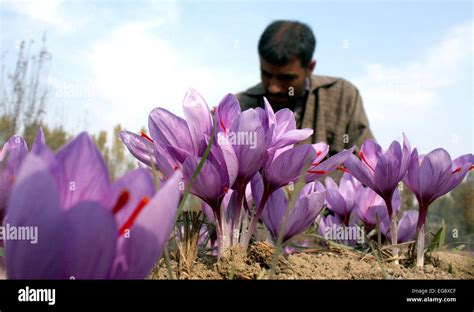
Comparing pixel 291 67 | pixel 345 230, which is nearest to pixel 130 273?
pixel 345 230

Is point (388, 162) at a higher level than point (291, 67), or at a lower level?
lower

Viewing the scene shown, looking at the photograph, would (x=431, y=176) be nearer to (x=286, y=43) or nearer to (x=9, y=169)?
(x=9, y=169)

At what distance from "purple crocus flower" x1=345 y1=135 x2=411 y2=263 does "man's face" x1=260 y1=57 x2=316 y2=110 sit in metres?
2.47

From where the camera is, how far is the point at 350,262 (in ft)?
1.51

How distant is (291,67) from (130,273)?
3129 mm

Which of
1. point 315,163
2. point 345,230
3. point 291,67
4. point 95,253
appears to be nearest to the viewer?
point 95,253

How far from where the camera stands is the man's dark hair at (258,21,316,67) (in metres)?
3.27

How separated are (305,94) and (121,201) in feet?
10.6

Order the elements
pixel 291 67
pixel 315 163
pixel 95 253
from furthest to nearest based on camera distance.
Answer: pixel 291 67, pixel 315 163, pixel 95 253

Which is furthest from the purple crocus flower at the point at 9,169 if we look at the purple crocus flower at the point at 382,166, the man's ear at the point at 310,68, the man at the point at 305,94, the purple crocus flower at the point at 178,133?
the man's ear at the point at 310,68

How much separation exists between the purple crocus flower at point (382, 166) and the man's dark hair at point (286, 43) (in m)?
2.77
